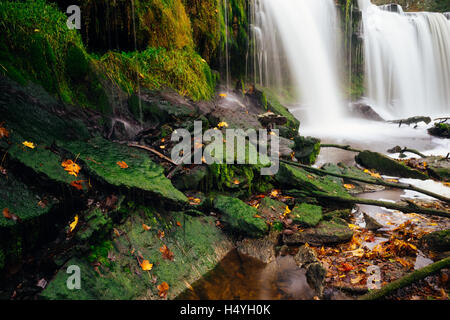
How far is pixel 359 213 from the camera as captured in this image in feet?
13.4

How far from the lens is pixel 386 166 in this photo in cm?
595

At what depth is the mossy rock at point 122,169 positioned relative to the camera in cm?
272

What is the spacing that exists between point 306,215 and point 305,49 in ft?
40.9

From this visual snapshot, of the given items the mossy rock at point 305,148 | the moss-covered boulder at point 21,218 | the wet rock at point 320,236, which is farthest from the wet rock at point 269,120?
the moss-covered boulder at point 21,218

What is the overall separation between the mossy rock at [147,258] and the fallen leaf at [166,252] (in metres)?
0.03

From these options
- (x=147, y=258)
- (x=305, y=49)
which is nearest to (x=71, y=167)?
(x=147, y=258)

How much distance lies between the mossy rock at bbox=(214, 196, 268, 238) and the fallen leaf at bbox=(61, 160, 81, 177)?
1650 millimetres

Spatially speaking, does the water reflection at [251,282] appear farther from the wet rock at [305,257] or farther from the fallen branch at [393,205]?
the fallen branch at [393,205]

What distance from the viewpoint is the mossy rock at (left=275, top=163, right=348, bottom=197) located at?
4062 mm

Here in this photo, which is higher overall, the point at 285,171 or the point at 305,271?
the point at 285,171
